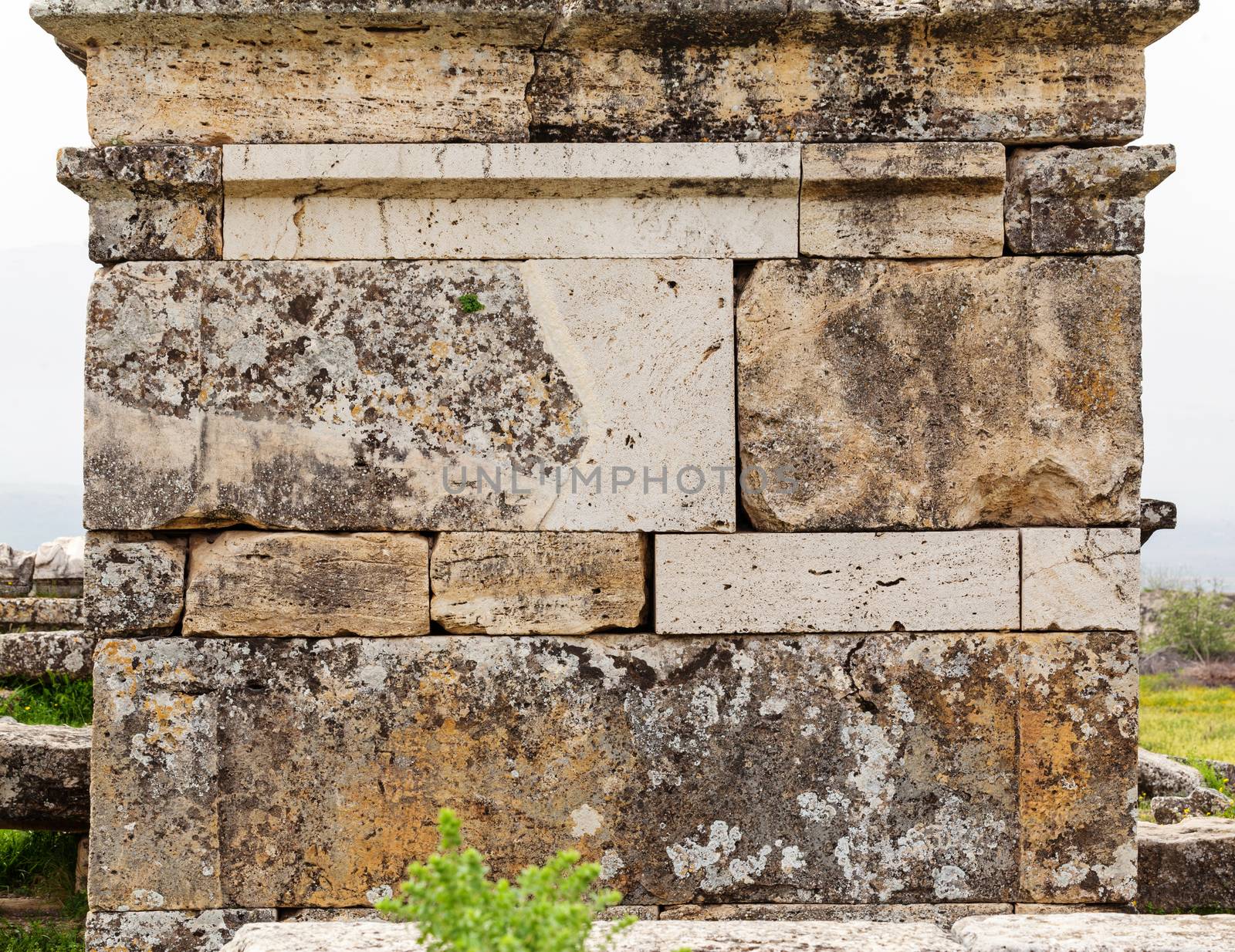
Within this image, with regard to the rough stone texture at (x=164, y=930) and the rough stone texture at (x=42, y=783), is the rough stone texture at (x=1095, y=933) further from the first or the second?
the rough stone texture at (x=42, y=783)

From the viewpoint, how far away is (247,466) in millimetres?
3160

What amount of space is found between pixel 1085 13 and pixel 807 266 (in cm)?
109

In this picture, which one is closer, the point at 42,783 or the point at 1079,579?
the point at 1079,579

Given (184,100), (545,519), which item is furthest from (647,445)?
(184,100)

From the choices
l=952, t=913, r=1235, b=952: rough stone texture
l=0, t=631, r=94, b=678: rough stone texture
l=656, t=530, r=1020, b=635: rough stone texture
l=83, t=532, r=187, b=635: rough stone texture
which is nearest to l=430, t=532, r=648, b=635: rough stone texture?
l=656, t=530, r=1020, b=635: rough stone texture

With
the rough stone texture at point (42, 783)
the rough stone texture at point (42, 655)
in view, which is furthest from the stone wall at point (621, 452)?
the rough stone texture at point (42, 655)

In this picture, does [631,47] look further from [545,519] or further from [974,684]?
[974,684]

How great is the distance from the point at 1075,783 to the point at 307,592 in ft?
7.74

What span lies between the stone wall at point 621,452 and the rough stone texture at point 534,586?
0.01 meters

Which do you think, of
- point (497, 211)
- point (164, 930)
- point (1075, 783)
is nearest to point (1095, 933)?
point (1075, 783)

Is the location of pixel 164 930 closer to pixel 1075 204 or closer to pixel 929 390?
pixel 929 390

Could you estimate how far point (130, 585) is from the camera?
3125 mm

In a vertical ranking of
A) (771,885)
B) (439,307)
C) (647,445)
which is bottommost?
(771,885)

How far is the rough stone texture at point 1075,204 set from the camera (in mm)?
3152
